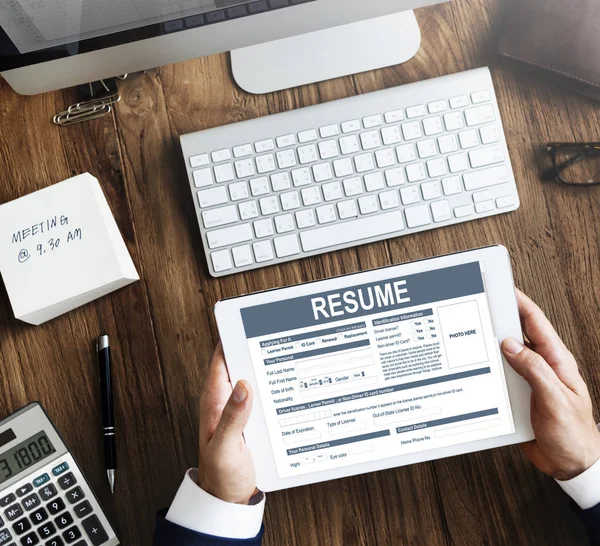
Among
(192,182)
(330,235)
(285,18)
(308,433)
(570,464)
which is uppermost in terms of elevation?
(285,18)

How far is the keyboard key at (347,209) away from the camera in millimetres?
705

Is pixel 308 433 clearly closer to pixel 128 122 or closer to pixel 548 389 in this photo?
pixel 548 389

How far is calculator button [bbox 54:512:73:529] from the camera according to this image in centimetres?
68

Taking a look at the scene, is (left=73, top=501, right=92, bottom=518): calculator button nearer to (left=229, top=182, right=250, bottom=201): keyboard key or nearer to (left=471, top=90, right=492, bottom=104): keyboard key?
(left=229, top=182, right=250, bottom=201): keyboard key

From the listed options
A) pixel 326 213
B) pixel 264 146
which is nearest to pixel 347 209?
pixel 326 213

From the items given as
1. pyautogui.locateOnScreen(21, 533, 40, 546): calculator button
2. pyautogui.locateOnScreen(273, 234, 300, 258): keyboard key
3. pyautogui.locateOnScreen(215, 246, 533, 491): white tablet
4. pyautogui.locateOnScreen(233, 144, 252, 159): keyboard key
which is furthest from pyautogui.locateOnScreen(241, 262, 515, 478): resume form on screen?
pyautogui.locateOnScreen(21, 533, 40, 546): calculator button

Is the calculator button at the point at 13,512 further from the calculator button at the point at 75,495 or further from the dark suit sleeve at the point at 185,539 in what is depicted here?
the dark suit sleeve at the point at 185,539

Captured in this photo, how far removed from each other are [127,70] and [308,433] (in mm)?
457

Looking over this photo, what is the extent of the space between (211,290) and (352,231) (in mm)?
196

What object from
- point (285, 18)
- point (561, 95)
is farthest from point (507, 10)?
point (285, 18)

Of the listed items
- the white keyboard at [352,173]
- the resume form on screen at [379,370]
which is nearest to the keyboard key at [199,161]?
the white keyboard at [352,173]

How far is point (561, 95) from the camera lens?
75 centimetres

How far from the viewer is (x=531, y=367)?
0.60 meters

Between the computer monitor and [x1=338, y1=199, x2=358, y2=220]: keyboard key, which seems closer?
the computer monitor
